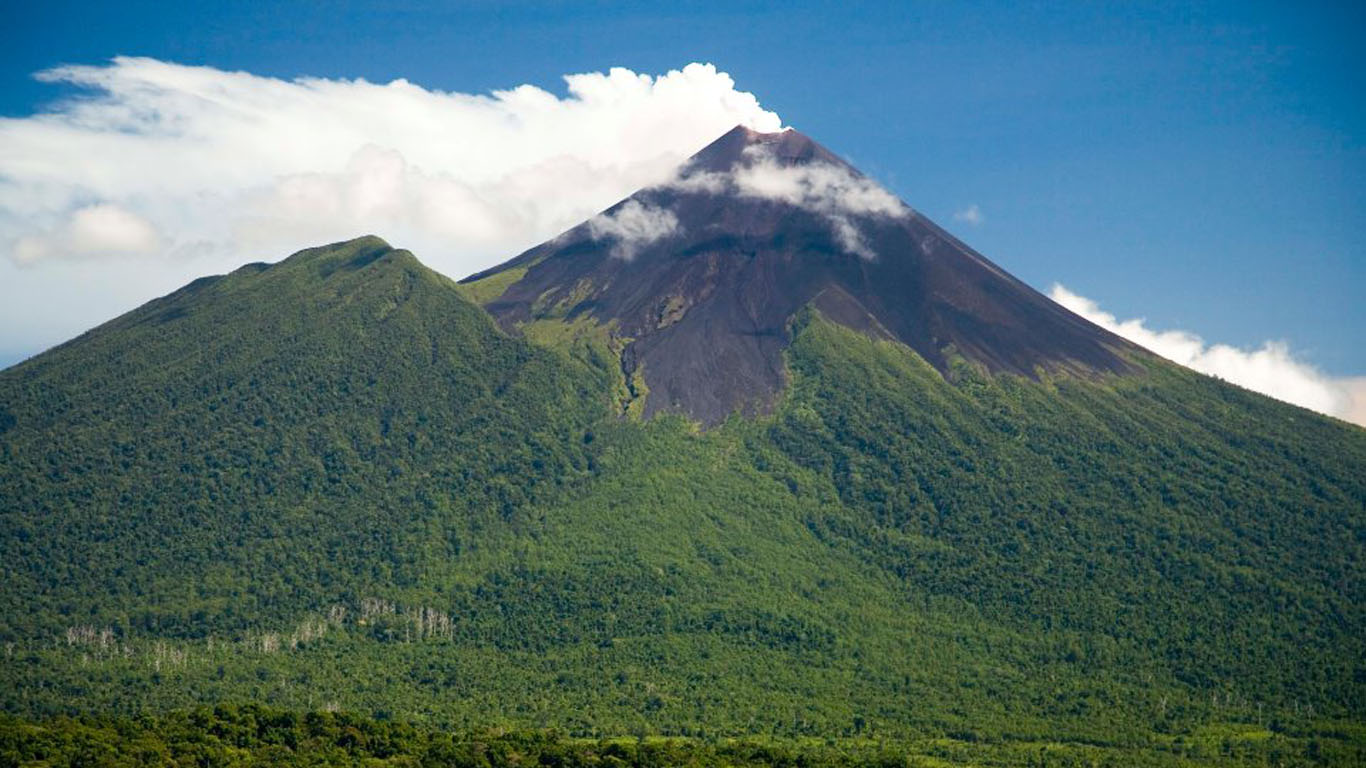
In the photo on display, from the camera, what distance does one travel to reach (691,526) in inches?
5842

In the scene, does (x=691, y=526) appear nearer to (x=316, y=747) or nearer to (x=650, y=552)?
(x=650, y=552)

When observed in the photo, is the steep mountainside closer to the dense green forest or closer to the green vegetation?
the dense green forest

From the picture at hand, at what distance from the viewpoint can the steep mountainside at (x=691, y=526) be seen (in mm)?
119000

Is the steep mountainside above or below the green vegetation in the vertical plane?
above

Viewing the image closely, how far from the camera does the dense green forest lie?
11381 centimetres

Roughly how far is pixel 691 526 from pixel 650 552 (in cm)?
764

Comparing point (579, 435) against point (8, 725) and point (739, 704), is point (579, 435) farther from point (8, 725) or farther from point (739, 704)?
point (8, 725)

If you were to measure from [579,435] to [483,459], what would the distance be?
11621 millimetres

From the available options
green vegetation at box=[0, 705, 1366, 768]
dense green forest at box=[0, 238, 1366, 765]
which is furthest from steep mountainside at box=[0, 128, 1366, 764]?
green vegetation at box=[0, 705, 1366, 768]

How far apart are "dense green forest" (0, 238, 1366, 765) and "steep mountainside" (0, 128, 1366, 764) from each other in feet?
1.41

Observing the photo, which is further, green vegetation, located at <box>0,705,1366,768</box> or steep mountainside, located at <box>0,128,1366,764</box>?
steep mountainside, located at <box>0,128,1366,764</box>

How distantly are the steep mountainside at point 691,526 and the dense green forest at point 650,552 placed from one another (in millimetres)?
431

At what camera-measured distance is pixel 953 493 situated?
158 metres

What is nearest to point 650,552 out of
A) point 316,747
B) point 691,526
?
point 691,526
